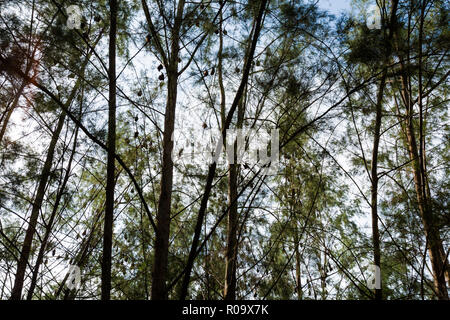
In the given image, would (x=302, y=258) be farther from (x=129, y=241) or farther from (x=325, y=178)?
(x=129, y=241)

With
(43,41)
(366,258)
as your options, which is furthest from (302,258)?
(43,41)

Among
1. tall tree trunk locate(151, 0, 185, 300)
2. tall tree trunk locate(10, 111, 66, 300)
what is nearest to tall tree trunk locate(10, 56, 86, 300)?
tall tree trunk locate(10, 111, 66, 300)

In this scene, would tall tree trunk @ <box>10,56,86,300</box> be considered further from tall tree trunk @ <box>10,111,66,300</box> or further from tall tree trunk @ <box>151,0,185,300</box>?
tall tree trunk @ <box>151,0,185,300</box>

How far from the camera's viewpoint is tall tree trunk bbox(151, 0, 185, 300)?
2367 mm

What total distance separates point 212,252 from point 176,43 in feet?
7.98

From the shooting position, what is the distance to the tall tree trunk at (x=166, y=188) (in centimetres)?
237

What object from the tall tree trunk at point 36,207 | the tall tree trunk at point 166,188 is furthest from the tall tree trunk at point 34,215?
the tall tree trunk at point 166,188

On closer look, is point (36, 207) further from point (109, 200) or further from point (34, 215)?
point (109, 200)

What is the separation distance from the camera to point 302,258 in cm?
439

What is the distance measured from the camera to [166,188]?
105 inches

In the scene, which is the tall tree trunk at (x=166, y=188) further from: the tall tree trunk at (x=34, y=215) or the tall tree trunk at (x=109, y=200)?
the tall tree trunk at (x=34, y=215)

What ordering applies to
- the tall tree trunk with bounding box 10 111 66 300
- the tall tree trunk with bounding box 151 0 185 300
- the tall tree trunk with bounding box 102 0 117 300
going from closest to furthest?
the tall tree trunk with bounding box 102 0 117 300, the tall tree trunk with bounding box 151 0 185 300, the tall tree trunk with bounding box 10 111 66 300

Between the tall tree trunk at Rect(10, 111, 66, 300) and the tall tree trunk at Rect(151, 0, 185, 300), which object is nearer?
the tall tree trunk at Rect(151, 0, 185, 300)
